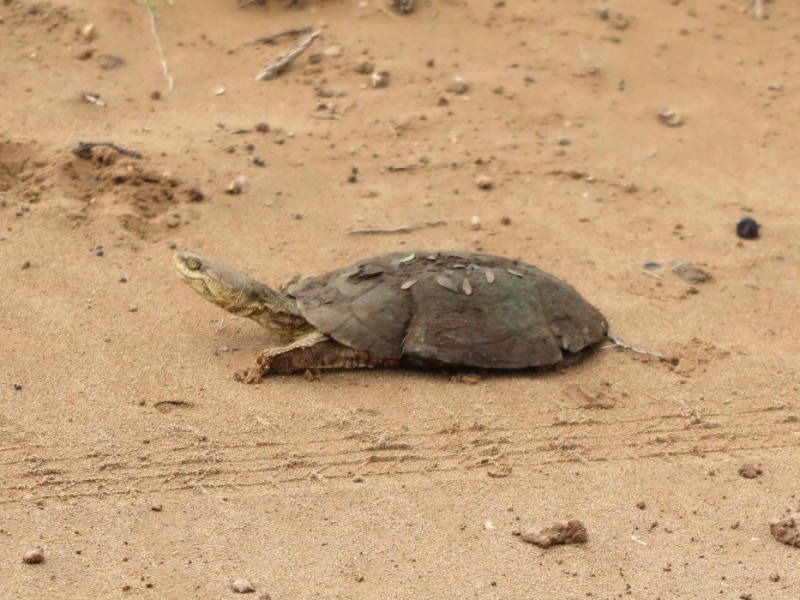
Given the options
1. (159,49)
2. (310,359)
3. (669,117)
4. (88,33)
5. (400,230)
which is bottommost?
(400,230)

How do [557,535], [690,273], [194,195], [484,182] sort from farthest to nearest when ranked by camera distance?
[484,182] → [194,195] → [690,273] → [557,535]

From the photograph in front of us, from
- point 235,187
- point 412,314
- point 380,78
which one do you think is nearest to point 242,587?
point 412,314

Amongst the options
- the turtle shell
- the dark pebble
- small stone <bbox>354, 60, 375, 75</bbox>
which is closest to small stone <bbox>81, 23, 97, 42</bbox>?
small stone <bbox>354, 60, 375, 75</bbox>

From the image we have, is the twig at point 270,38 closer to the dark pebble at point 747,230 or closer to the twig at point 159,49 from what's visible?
the twig at point 159,49

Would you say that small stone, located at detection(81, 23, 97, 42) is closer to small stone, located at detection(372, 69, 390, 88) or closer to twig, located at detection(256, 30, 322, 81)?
twig, located at detection(256, 30, 322, 81)

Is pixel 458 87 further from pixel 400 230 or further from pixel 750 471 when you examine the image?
pixel 750 471

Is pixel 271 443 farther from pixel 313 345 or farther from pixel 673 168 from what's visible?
pixel 673 168
